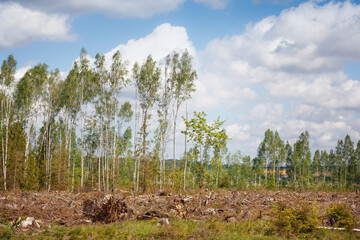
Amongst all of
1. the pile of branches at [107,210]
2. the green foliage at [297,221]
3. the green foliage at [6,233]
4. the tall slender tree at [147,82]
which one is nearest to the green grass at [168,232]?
the green foliage at [6,233]

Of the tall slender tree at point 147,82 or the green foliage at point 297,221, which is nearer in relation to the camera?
the green foliage at point 297,221

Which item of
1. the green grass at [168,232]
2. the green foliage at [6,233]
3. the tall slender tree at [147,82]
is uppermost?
the tall slender tree at [147,82]

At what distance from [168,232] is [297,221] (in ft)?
18.1

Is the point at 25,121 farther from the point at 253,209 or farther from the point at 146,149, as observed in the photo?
the point at 253,209

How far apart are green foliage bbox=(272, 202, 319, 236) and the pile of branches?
706 centimetres

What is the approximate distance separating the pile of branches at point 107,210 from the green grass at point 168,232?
38.6 inches

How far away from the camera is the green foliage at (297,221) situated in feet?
37.8

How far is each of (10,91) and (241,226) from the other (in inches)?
1355

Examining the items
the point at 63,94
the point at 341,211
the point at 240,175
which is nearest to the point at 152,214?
the point at 341,211

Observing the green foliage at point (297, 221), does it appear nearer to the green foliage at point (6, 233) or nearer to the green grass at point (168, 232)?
the green grass at point (168, 232)

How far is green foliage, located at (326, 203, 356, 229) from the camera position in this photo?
12.5m

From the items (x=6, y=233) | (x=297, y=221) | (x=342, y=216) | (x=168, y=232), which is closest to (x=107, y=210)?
(x=168, y=232)

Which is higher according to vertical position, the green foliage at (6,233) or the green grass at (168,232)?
the green foliage at (6,233)

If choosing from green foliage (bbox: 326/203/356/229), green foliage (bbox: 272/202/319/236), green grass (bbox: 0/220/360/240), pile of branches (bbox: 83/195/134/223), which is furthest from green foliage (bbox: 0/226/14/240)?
green foliage (bbox: 326/203/356/229)
